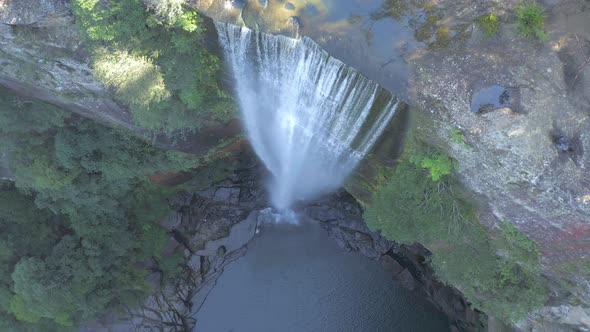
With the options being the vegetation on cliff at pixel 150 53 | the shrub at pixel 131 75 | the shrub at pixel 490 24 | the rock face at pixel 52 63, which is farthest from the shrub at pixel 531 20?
the shrub at pixel 131 75

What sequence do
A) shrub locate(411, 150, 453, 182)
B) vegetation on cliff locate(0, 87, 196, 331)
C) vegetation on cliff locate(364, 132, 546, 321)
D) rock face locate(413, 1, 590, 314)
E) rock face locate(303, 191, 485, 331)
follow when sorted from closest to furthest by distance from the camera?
rock face locate(413, 1, 590, 314), shrub locate(411, 150, 453, 182), vegetation on cliff locate(364, 132, 546, 321), vegetation on cliff locate(0, 87, 196, 331), rock face locate(303, 191, 485, 331)

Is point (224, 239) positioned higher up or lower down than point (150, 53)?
higher up

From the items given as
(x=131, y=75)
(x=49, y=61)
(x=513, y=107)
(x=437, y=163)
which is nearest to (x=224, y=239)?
(x=131, y=75)

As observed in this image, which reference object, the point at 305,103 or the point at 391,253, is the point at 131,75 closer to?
the point at 305,103

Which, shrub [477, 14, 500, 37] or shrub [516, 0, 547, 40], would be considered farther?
shrub [477, 14, 500, 37]

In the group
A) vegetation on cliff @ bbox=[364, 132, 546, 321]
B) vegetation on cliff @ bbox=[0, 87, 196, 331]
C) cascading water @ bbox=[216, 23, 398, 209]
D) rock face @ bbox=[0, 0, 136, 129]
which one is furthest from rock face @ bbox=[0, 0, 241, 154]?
vegetation on cliff @ bbox=[364, 132, 546, 321]

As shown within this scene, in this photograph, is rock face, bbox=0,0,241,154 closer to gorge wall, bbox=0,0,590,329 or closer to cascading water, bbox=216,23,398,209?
gorge wall, bbox=0,0,590,329

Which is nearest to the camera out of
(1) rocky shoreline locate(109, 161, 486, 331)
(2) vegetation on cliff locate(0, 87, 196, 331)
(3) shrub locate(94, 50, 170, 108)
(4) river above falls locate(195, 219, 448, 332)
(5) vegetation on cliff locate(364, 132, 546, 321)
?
(3) shrub locate(94, 50, 170, 108)

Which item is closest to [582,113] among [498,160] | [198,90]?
[498,160]
